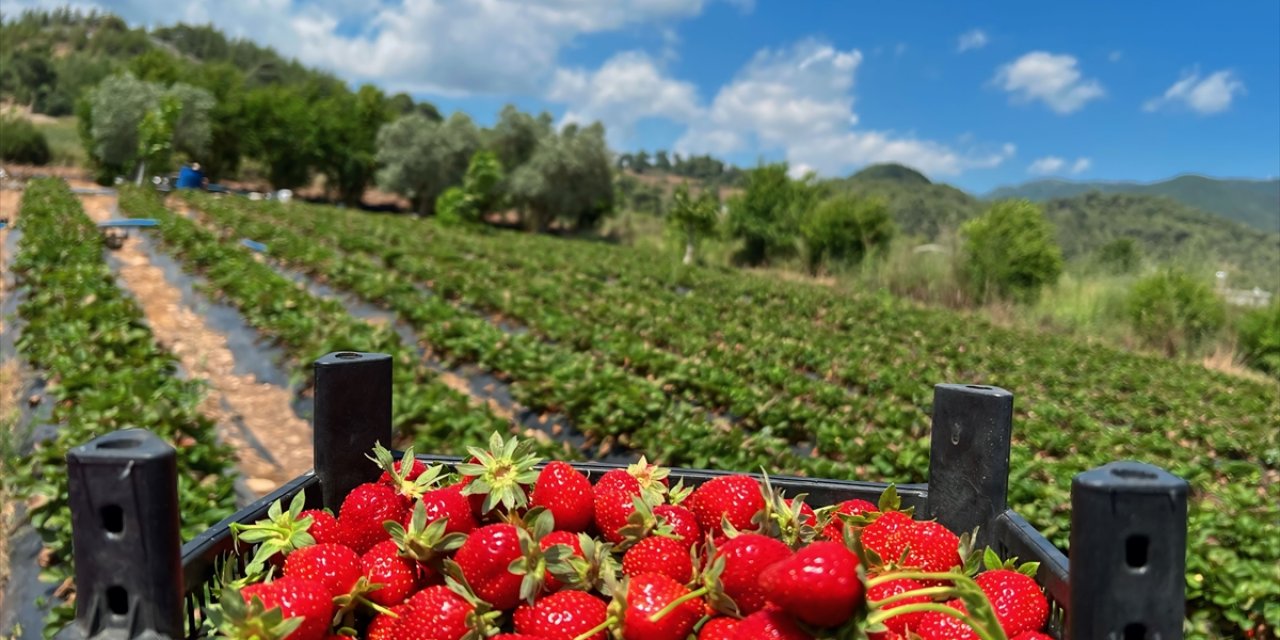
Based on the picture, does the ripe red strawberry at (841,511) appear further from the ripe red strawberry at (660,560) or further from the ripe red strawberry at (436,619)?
the ripe red strawberry at (436,619)

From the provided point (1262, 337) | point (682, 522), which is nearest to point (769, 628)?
point (682, 522)

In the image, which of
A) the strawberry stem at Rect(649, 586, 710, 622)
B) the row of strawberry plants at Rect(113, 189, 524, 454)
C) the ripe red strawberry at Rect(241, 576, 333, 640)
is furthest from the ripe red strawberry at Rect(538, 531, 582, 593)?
the row of strawberry plants at Rect(113, 189, 524, 454)

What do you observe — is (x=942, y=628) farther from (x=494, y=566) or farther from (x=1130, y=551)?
(x=494, y=566)

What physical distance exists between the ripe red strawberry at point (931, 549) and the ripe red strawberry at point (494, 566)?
1.85 feet

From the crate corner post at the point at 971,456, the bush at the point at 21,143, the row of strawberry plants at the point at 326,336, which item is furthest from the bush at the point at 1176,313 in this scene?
the bush at the point at 21,143

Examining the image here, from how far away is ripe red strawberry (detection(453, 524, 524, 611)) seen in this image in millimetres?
1067

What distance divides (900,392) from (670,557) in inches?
259

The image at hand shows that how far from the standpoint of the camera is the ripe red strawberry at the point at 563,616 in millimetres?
991

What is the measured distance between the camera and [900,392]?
23.8 feet

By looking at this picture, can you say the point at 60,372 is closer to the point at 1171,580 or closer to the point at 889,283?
the point at 1171,580

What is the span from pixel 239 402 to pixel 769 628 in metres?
5.42

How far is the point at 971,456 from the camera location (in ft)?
4.50

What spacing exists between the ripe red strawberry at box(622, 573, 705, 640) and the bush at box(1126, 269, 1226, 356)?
16.5 metres

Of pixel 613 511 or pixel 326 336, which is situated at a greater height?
pixel 613 511
